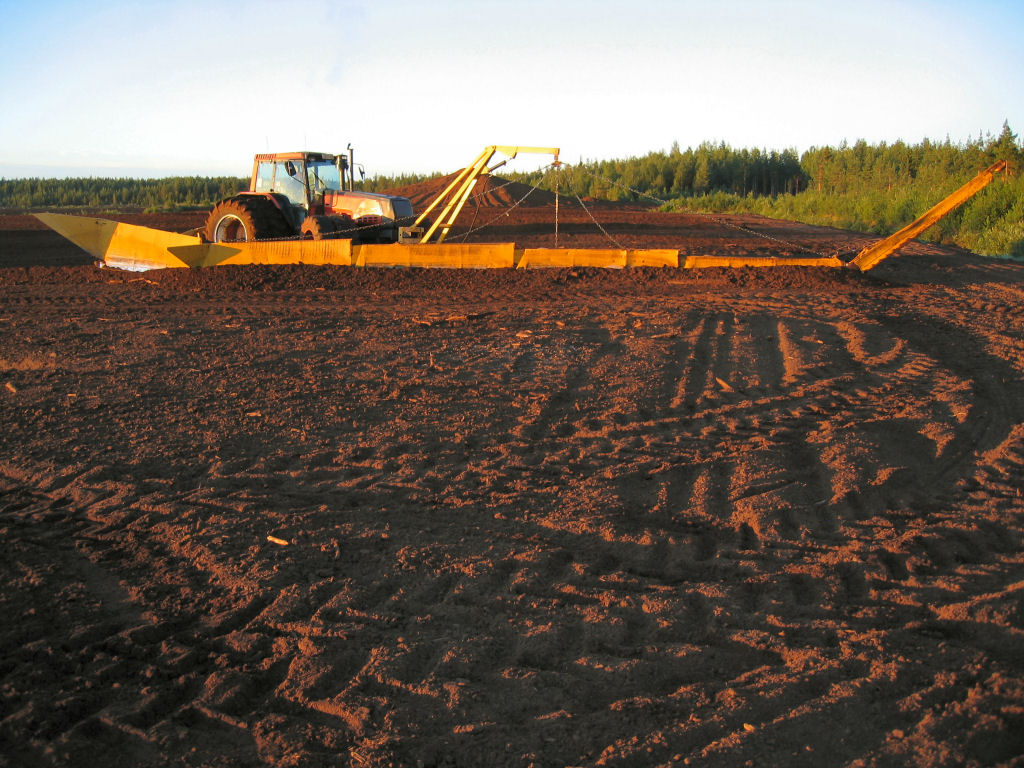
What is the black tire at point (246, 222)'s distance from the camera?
47.9 feet

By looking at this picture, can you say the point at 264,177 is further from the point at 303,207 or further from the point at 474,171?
the point at 474,171

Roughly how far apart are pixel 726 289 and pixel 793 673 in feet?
31.5

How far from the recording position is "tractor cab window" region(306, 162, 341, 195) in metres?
15.2

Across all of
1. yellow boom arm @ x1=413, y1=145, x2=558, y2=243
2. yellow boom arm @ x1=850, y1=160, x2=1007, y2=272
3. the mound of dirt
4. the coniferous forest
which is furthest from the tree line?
yellow boom arm @ x1=850, y1=160, x2=1007, y2=272

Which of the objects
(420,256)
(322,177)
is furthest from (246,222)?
(420,256)

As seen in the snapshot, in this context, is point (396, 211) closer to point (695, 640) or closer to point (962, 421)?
point (962, 421)

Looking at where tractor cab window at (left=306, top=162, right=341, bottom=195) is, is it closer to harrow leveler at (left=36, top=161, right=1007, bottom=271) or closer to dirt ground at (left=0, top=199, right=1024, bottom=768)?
harrow leveler at (left=36, top=161, right=1007, bottom=271)

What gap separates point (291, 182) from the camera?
15.2 meters

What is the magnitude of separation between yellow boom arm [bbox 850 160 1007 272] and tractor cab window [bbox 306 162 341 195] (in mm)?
9897

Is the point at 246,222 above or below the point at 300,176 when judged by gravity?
below

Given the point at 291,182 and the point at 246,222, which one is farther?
the point at 291,182

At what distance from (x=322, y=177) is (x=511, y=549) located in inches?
508

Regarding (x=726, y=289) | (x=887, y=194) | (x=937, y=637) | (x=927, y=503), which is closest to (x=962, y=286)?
(x=726, y=289)

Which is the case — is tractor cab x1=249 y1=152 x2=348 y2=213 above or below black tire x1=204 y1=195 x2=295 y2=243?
above
